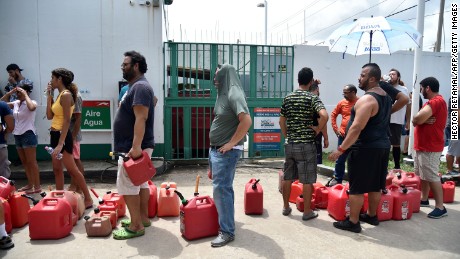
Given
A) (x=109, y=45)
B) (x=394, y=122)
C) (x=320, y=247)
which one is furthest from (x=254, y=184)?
(x=109, y=45)

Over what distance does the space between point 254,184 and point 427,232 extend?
7.03ft

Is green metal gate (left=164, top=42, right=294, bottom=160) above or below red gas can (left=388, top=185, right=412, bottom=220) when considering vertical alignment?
above

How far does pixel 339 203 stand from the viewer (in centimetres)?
432

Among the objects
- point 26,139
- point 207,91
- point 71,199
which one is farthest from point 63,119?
point 207,91

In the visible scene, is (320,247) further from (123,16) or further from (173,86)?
(123,16)

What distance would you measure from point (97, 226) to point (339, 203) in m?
2.90

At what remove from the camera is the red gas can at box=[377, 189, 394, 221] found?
436 centimetres

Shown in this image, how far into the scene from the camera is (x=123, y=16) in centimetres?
729

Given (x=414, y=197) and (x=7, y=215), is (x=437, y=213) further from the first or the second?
(x=7, y=215)

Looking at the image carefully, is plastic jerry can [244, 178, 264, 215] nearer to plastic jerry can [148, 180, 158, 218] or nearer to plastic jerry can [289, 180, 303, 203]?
plastic jerry can [289, 180, 303, 203]

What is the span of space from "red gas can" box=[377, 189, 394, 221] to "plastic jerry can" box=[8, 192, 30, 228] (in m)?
4.37

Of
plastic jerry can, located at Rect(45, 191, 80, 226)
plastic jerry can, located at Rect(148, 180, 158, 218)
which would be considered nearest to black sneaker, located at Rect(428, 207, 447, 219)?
plastic jerry can, located at Rect(148, 180, 158, 218)

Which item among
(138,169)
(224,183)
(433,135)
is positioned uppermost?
(433,135)

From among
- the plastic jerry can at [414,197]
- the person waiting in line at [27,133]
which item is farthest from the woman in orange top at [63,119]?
the plastic jerry can at [414,197]
